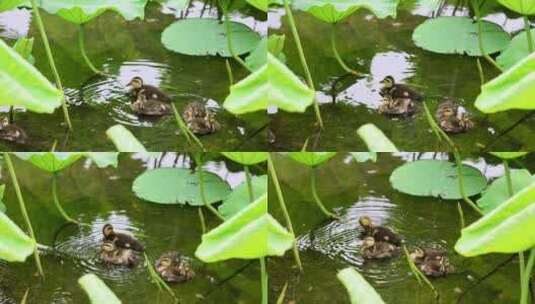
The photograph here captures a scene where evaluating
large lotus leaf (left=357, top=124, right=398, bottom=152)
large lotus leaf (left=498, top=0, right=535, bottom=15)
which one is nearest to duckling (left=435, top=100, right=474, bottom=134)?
large lotus leaf (left=357, top=124, right=398, bottom=152)

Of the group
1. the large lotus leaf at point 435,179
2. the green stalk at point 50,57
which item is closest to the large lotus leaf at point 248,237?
the large lotus leaf at point 435,179

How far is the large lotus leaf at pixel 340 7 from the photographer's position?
216 cm

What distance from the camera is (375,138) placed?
217 centimetres

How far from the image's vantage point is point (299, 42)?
2.16 m

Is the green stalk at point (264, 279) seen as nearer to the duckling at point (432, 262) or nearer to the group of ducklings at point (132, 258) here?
the group of ducklings at point (132, 258)

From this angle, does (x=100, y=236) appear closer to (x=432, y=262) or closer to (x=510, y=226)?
(x=432, y=262)

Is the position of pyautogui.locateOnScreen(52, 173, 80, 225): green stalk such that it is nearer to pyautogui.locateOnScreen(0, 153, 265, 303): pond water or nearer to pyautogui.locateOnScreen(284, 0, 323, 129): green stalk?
pyautogui.locateOnScreen(0, 153, 265, 303): pond water

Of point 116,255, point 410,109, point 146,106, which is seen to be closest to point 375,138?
point 410,109

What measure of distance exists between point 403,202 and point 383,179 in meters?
0.06

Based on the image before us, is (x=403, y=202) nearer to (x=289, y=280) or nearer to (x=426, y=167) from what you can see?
(x=426, y=167)

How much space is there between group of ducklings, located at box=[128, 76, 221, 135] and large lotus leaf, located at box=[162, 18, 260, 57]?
95mm

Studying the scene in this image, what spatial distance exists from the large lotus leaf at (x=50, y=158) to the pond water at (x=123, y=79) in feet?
0.04

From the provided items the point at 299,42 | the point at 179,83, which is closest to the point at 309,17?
the point at 299,42

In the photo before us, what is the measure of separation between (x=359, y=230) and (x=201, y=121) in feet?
1.21
